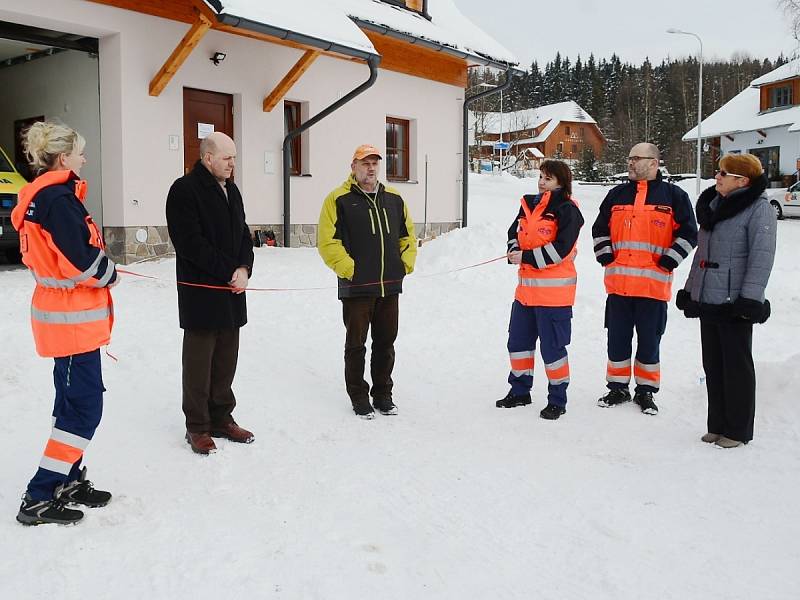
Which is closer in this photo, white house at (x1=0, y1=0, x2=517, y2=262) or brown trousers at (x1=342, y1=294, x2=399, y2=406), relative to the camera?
brown trousers at (x1=342, y1=294, x2=399, y2=406)

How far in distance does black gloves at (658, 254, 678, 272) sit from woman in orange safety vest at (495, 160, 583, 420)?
0.59 m

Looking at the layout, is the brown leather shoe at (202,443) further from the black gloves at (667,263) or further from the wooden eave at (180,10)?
the wooden eave at (180,10)

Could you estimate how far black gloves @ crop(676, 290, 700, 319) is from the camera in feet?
15.9

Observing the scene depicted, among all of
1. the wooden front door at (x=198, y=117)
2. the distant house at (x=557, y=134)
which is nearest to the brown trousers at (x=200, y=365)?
the wooden front door at (x=198, y=117)

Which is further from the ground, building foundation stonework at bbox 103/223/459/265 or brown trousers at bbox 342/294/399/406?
building foundation stonework at bbox 103/223/459/265

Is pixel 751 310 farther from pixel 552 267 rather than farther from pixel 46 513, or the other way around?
pixel 46 513

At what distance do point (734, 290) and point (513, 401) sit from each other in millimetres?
1703

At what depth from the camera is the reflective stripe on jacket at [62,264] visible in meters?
3.37

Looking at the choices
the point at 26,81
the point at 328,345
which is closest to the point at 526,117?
the point at 26,81

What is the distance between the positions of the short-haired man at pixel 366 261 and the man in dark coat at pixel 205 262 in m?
0.84

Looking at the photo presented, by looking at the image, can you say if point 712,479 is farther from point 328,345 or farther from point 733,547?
point 328,345

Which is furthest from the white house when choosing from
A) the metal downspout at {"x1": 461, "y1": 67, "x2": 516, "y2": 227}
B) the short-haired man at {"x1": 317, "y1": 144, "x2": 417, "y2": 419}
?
the short-haired man at {"x1": 317, "y1": 144, "x2": 417, "y2": 419}

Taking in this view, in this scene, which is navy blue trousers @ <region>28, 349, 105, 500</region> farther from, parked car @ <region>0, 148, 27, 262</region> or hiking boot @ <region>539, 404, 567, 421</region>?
parked car @ <region>0, 148, 27, 262</region>

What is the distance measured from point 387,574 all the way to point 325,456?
1499mm
